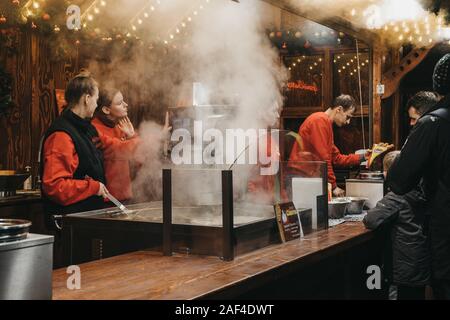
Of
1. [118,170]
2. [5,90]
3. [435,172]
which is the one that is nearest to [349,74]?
[5,90]

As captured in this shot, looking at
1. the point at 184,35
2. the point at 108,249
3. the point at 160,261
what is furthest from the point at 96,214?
the point at 184,35

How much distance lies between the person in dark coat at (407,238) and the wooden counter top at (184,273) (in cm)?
66

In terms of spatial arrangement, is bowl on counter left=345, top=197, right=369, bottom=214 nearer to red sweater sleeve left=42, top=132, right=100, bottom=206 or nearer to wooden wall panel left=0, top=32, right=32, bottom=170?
red sweater sleeve left=42, top=132, right=100, bottom=206

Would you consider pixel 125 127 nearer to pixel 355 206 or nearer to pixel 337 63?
pixel 355 206

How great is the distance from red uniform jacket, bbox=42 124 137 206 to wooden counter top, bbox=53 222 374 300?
0.97m

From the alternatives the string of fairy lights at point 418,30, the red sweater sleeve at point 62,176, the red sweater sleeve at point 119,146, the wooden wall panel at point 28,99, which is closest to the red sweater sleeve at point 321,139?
the string of fairy lights at point 418,30

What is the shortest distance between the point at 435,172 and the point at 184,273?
1.60 m

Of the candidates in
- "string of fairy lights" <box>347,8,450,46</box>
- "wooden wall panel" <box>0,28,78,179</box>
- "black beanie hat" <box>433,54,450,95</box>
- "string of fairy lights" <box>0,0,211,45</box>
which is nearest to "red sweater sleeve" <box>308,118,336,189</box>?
"string of fairy lights" <box>347,8,450,46</box>

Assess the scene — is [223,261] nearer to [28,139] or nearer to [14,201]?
[14,201]

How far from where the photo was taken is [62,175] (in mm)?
3424

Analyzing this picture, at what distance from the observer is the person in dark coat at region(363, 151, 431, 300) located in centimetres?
332

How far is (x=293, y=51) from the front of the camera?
9.27m

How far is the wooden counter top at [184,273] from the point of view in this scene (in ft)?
6.34

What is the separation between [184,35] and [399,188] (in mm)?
6069
